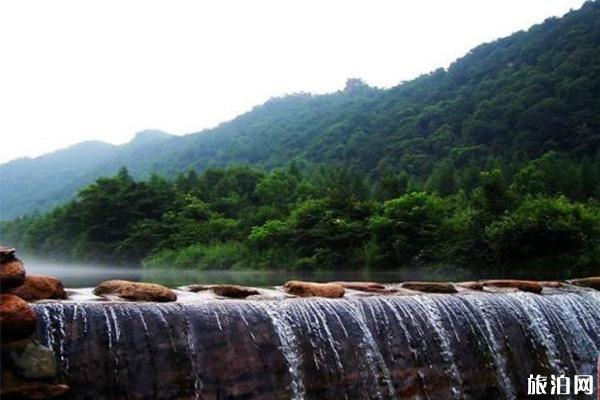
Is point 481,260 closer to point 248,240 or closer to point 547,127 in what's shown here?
point 248,240

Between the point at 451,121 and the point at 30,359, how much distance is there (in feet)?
165

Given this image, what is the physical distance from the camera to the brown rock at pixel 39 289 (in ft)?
23.4

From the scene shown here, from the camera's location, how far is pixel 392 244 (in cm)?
2492

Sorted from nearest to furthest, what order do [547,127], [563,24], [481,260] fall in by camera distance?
1. [481,260]
2. [547,127]
3. [563,24]

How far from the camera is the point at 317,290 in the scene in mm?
9344

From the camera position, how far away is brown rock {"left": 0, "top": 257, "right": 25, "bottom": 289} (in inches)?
246

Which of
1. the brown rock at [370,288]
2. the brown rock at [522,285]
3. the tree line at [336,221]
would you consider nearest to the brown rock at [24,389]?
the brown rock at [370,288]

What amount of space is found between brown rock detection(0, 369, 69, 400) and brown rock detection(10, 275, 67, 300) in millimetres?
1318

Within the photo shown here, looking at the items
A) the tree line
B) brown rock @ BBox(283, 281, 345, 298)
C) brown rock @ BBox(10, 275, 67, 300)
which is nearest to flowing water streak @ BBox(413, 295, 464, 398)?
brown rock @ BBox(283, 281, 345, 298)

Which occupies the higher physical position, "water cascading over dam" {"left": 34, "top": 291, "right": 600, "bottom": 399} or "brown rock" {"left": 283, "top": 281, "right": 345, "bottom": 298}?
"brown rock" {"left": 283, "top": 281, "right": 345, "bottom": 298}

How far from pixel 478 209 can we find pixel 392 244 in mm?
3561

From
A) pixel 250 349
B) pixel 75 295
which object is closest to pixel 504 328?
pixel 250 349

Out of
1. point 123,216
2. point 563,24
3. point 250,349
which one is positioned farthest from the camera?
point 563,24

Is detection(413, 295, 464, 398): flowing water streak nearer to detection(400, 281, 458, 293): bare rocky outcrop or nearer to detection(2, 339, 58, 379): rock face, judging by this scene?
detection(400, 281, 458, 293): bare rocky outcrop
